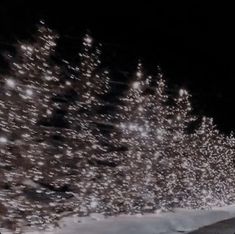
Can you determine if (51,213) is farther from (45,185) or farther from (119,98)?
(119,98)

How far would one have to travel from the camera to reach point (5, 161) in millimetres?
11555

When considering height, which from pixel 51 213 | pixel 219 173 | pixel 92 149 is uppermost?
pixel 219 173

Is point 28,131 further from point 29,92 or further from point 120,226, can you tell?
point 120,226

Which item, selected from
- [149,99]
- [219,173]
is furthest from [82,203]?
[219,173]

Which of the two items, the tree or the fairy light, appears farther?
the fairy light

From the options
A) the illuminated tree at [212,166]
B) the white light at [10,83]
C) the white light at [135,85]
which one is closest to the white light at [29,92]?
the white light at [10,83]

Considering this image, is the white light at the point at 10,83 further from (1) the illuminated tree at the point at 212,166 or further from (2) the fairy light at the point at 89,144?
(1) the illuminated tree at the point at 212,166

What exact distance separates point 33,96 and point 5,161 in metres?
1.78

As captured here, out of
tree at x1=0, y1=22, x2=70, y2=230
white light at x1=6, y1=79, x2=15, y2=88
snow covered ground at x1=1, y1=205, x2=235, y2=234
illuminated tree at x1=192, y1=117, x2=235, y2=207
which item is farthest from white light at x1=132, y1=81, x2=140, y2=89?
white light at x1=6, y1=79, x2=15, y2=88

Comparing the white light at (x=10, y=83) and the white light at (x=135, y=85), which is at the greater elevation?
the white light at (x=135, y=85)

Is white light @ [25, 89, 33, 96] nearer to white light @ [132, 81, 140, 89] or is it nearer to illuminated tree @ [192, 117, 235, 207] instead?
white light @ [132, 81, 140, 89]

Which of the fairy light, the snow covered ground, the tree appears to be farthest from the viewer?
the snow covered ground

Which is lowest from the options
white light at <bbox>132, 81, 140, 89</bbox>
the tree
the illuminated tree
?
the tree

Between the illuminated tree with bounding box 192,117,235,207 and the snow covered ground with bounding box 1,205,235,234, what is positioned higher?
the illuminated tree with bounding box 192,117,235,207
